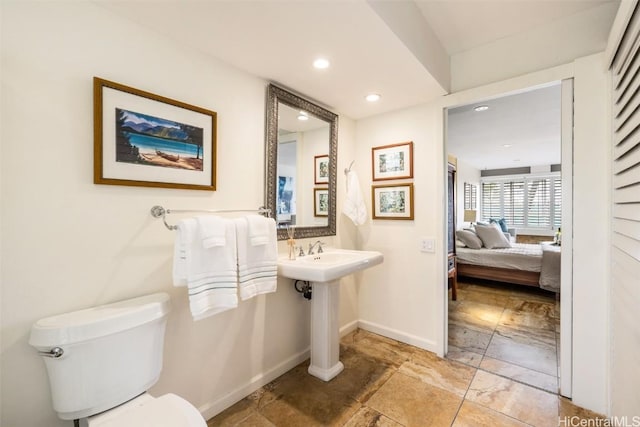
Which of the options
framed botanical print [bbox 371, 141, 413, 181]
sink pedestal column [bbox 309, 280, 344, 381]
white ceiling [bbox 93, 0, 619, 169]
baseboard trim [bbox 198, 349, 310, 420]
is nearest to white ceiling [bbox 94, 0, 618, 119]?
white ceiling [bbox 93, 0, 619, 169]

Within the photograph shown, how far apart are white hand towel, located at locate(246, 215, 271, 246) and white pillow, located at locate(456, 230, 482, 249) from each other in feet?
13.8

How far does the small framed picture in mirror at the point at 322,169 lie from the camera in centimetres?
238

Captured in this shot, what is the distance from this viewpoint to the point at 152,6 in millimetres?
1248

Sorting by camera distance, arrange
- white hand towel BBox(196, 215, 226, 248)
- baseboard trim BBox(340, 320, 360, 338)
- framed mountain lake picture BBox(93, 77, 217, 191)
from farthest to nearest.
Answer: baseboard trim BBox(340, 320, 360, 338), white hand towel BBox(196, 215, 226, 248), framed mountain lake picture BBox(93, 77, 217, 191)

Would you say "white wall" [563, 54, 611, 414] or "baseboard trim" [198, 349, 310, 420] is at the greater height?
"white wall" [563, 54, 611, 414]

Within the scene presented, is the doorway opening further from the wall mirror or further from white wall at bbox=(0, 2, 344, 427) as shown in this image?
white wall at bbox=(0, 2, 344, 427)

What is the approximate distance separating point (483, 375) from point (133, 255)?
2443 millimetres

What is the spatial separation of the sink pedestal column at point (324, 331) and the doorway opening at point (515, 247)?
1.06 meters

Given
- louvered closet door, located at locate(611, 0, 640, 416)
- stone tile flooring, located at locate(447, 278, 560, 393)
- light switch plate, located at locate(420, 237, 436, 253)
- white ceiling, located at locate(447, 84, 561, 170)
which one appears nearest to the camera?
louvered closet door, located at locate(611, 0, 640, 416)

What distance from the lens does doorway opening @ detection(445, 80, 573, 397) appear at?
78.4 inches

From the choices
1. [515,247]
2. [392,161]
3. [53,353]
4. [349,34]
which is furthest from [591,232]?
[515,247]

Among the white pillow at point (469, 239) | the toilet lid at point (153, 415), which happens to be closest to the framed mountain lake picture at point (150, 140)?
the toilet lid at point (153, 415)

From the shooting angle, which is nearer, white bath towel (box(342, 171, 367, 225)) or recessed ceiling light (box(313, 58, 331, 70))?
recessed ceiling light (box(313, 58, 331, 70))

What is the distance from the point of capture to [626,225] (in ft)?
4.24
